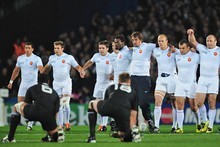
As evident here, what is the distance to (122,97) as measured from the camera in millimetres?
16438

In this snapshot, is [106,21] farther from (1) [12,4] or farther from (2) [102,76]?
(2) [102,76]

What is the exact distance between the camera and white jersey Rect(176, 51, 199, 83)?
20812mm

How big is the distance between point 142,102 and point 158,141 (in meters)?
3.43

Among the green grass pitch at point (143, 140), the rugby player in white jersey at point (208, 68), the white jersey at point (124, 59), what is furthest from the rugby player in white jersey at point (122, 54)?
the green grass pitch at point (143, 140)

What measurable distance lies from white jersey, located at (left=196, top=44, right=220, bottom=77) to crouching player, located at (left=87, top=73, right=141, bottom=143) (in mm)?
4567

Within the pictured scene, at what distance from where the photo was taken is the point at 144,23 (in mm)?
32062

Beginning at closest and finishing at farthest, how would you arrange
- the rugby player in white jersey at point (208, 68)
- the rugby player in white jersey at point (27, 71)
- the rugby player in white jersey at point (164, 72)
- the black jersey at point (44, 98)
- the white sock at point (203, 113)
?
1. the black jersey at point (44, 98)
2. the rugby player in white jersey at point (208, 68)
3. the rugby player in white jersey at point (164, 72)
4. the white sock at point (203, 113)
5. the rugby player in white jersey at point (27, 71)

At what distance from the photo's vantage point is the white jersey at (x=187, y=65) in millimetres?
20812

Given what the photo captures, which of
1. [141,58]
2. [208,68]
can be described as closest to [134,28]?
[141,58]

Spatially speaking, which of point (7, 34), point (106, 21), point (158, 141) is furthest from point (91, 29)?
point (158, 141)

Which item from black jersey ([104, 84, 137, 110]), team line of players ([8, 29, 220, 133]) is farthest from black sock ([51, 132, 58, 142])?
team line of players ([8, 29, 220, 133])

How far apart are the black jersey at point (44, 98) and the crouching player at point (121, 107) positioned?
2.60 ft

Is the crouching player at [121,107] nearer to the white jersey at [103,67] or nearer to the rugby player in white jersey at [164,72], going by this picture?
the rugby player in white jersey at [164,72]

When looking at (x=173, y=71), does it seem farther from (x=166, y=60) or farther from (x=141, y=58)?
(x=141, y=58)
